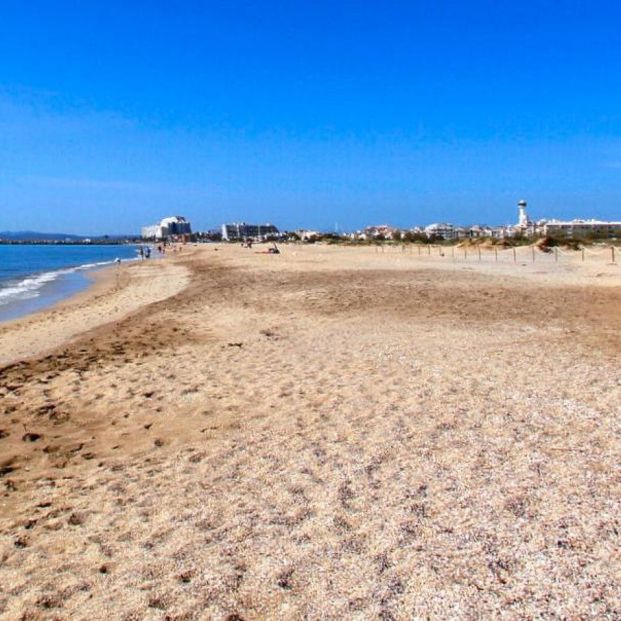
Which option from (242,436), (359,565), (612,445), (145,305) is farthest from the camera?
(145,305)

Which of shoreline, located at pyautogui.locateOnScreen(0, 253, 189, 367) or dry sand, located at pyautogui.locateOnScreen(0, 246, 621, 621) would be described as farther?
shoreline, located at pyautogui.locateOnScreen(0, 253, 189, 367)

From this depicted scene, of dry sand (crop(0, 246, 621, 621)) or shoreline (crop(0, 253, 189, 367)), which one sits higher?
dry sand (crop(0, 246, 621, 621))

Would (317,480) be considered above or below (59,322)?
above

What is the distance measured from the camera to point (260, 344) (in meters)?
9.63

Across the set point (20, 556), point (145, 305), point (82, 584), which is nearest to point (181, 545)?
point (82, 584)

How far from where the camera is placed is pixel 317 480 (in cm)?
419

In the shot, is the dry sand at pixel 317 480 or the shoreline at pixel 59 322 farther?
the shoreline at pixel 59 322

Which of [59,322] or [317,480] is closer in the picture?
[317,480]

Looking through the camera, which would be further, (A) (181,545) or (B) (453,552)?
(A) (181,545)

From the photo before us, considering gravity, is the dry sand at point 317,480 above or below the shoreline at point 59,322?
above

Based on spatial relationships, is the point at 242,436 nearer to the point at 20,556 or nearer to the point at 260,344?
the point at 20,556

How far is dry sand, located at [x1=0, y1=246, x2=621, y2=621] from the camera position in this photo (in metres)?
2.88

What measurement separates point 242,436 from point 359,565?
2.38 meters

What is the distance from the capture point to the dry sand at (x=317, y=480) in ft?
9.43
